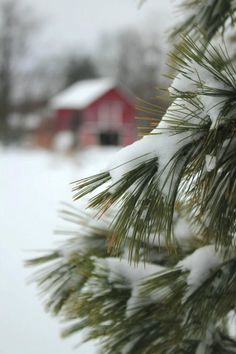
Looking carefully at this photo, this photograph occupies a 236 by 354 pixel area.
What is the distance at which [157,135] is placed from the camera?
836 millimetres

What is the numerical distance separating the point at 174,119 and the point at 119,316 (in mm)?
508

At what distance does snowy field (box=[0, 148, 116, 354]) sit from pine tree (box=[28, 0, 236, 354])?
0.86 ft

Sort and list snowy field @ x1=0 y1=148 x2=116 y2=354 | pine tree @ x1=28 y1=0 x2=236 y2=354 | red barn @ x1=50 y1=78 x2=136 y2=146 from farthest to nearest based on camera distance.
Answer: red barn @ x1=50 y1=78 x2=136 y2=146 → snowy field @ x1=0 y1=148 x2=116 y2=354 → pine tree @ x1=28 y1=0 x2=236 y2=354

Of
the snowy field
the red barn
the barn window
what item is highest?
the red barn

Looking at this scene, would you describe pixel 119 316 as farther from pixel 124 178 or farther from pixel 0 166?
pixel 0 166

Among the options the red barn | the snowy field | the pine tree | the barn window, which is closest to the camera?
the pine tree

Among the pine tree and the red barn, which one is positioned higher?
the red barn

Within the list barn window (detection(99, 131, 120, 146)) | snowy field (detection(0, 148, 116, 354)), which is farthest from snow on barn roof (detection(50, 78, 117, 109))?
snowy field (detection(0, 148, 116, 354))

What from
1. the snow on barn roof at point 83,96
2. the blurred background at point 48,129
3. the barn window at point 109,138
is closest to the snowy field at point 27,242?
the blurred background at point 48,129

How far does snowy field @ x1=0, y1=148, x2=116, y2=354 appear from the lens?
3072 mm

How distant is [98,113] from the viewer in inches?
895

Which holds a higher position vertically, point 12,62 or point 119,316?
point 12,62

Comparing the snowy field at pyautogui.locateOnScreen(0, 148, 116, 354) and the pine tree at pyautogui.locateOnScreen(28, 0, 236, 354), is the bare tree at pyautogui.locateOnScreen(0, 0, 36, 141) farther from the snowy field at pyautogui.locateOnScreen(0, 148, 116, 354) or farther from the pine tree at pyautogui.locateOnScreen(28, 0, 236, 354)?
the pine tree at pyautogui.locateOnScreen(28, 0, 236, 354)

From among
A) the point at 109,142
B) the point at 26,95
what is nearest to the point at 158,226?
the point at 109,142
